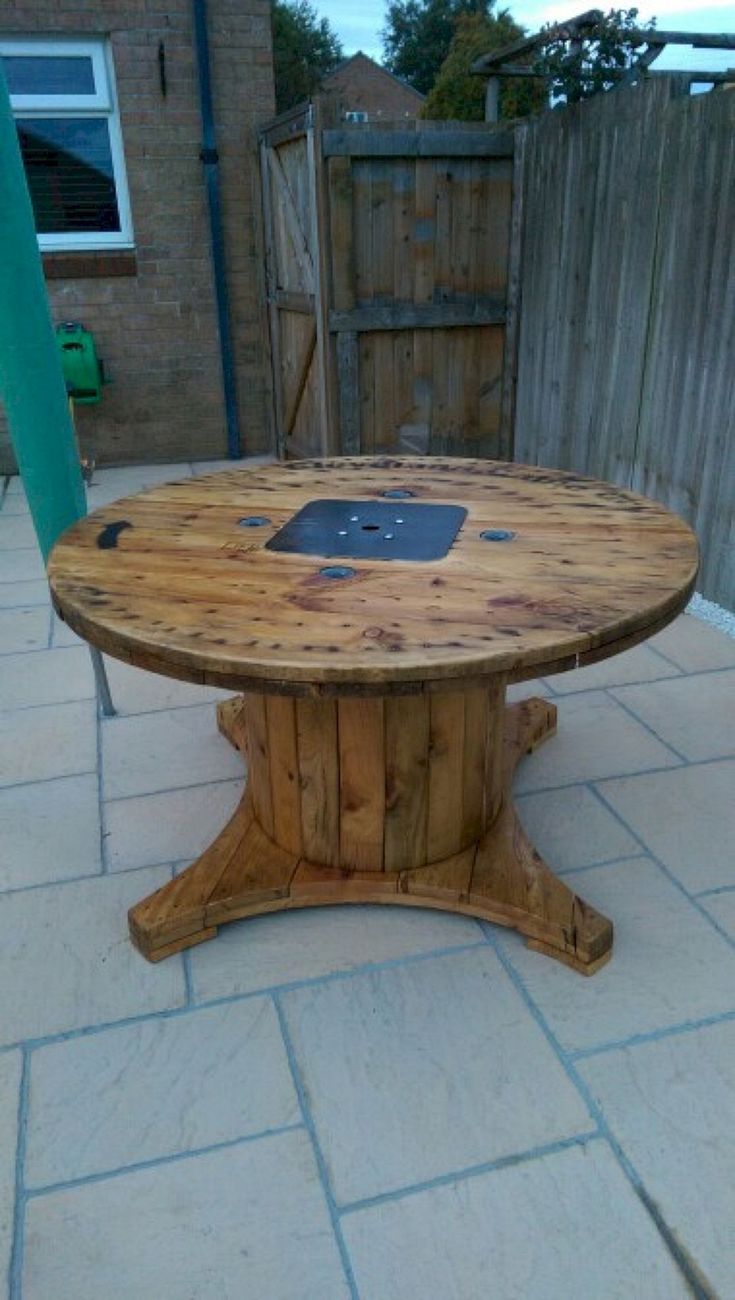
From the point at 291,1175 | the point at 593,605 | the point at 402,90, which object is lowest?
the point at 291,1175

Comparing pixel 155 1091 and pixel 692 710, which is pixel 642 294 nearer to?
pixel 692 710

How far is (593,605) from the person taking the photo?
1476 millimetres

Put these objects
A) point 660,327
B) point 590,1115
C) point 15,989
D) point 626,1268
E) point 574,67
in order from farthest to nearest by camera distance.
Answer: point 574,67, point 660,327, point 15,989, point 590,1115, point 626,1268

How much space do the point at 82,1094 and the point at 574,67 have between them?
14.0ft

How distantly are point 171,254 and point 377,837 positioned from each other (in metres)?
4.50

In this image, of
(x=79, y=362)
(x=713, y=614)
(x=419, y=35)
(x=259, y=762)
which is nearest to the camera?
(x=259, y=762)

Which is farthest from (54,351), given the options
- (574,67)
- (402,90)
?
(402,90)

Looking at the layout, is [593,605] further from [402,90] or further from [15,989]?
[402,90]

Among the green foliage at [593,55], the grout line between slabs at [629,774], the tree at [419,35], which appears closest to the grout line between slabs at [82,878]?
the grout line between slabs at [629,774]

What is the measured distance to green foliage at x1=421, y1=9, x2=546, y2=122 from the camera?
810 cm

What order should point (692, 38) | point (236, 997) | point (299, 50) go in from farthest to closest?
1. point (299, 50)
2. point (692, 38)
3. point (236, 997)

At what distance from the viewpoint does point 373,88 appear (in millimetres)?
31938

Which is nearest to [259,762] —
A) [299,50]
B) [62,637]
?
[62,637]

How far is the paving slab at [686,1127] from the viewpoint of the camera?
1.28 meters
